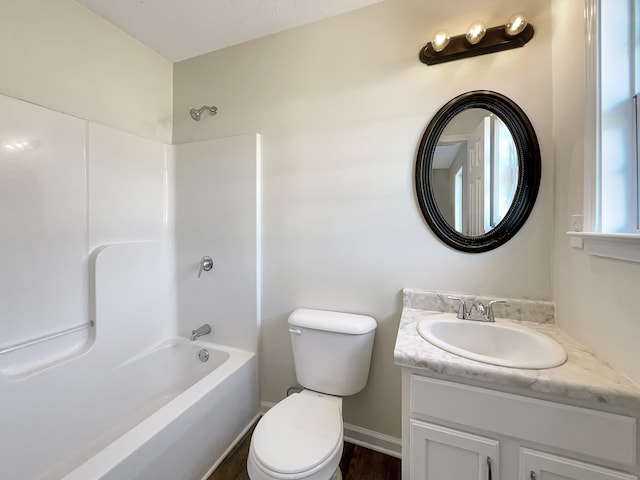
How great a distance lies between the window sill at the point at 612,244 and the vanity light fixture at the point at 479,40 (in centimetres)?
94

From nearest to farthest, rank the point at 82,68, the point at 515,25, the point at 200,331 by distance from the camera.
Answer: the point at 515,25 → the point at 82,68 → the point at 200,331

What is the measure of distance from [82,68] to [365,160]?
1.74 meters

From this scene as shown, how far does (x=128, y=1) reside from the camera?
1.46 meters

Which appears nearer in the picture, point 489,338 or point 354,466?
point 489,338

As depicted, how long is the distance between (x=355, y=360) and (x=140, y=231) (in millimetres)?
1665

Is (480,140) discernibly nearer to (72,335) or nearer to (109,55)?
(109,55)

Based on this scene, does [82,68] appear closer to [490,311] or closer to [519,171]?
[519,171]

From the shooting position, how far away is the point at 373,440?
152 centimetres

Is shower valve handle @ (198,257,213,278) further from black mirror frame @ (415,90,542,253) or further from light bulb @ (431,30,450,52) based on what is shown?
light bulb @ (431,30,450,52)

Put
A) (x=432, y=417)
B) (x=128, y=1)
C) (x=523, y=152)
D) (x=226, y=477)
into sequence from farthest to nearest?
(x=128, y=1)
(x=226, y=477)
(x=523, y=152)
(x=432, y=417)

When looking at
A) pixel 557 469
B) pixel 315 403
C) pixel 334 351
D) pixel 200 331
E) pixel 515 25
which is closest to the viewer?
pixel 557 469

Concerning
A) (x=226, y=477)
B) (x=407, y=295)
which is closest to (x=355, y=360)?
(x=407, y=295)

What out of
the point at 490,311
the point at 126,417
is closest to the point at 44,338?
the point at 126,417

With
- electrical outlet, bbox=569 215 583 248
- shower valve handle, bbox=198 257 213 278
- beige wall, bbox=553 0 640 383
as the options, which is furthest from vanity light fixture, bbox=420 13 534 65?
shower valve handle, bbox=198 257 213 278
